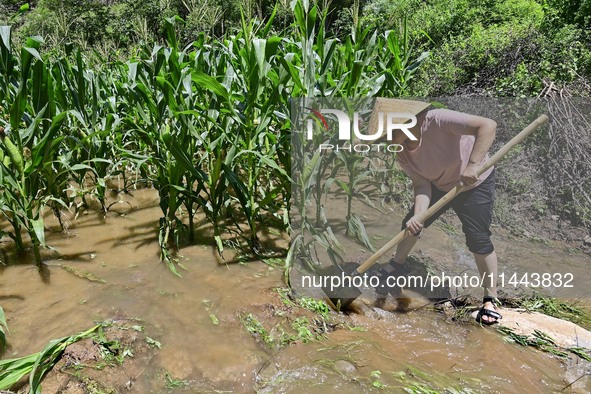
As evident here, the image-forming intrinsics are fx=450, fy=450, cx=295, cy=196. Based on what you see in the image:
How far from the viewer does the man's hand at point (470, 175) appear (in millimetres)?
1722

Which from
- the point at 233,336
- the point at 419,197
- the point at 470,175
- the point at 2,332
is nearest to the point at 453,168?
the point at 470,175

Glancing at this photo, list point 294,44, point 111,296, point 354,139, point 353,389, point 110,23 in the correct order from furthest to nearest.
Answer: point 110,23, point 294,44, point 111,296, point 354,139, point 353,389

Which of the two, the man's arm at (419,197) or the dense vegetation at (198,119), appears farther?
the dense vegetation at (198,119)

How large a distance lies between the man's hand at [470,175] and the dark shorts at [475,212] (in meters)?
0.05

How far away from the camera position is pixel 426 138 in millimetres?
1782

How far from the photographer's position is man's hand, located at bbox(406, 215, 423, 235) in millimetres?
1863

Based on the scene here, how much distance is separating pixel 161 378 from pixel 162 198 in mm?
1090

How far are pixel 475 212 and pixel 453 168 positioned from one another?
0.70ft

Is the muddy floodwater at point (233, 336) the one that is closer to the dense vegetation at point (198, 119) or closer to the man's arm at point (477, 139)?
the dense vegetation at point (198, 119)

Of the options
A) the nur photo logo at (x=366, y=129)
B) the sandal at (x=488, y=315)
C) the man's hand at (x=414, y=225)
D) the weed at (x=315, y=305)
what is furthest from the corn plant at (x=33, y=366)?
the sandal at (x=488, y=315)

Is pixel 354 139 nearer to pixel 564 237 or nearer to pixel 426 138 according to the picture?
pixel 426 138

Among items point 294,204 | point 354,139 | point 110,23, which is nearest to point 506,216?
point 354,139

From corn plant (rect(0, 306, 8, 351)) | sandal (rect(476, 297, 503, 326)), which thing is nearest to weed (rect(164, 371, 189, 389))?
corn plant (rect(0, 306, 8, 351))

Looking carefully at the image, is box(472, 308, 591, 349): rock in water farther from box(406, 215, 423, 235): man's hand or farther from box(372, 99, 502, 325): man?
box(406, 215, 423, 235): man's hand
